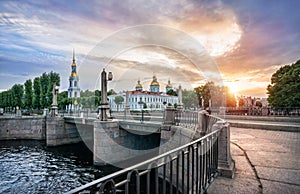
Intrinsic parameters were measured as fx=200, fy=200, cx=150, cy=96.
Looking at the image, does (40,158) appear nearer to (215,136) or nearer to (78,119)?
(78,119)

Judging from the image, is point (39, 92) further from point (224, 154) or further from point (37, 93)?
point (224, 154)

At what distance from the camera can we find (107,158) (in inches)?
572

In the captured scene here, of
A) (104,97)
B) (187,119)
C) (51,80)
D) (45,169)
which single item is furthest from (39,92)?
(187,119)

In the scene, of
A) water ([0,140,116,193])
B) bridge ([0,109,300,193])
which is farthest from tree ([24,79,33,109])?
bridge ([0,109,300,193])

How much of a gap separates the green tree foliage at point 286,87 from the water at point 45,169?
24918 millimetres

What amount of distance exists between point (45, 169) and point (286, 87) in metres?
30.4

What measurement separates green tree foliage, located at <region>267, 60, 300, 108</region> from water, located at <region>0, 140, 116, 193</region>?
981 inches

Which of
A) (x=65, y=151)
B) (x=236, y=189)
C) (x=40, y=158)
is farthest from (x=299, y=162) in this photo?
(x=65, y=151)

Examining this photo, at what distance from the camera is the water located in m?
11.9

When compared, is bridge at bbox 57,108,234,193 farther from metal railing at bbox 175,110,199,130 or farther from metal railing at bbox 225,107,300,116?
metal railing at bbox 225,107,300,116

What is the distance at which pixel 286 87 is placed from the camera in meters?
27.8

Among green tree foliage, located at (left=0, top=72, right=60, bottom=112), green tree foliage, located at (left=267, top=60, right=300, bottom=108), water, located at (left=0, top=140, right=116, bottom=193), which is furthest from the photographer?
green tree foliage, located at (left=0, top=72, right=60, bottom=112)

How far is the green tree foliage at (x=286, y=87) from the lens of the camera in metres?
26.3

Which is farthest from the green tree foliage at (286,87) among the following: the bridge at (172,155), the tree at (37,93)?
the tree at (37,93)
